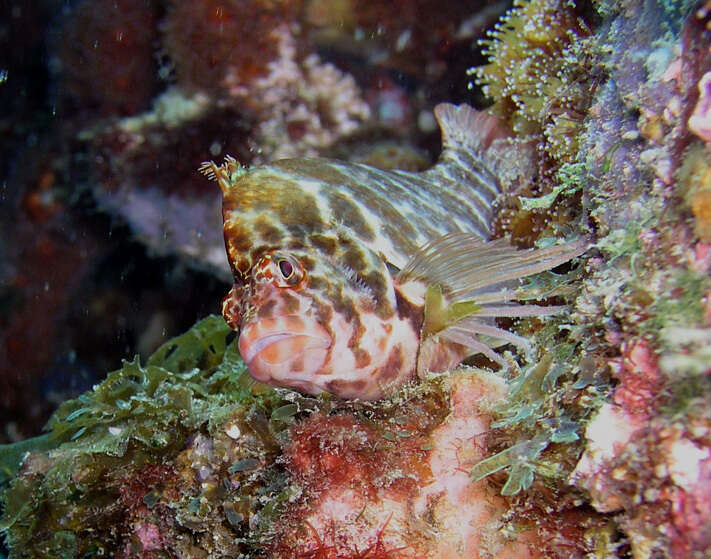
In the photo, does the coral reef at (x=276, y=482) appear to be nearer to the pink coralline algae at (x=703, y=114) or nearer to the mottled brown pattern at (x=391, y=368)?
the mottled brown pattern at (x=391, y=368)

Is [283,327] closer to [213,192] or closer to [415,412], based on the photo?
[415,412]

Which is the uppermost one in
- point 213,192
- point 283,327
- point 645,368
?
point 213,192

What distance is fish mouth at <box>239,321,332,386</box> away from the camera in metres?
2.29

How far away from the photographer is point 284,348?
2.32 m

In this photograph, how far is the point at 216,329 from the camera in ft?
14.1

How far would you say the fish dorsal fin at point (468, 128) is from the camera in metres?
4.18

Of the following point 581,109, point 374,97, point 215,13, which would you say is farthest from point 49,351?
point 581,109

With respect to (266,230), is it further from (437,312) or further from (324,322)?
(437,312)

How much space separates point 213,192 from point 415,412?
423 centimetres

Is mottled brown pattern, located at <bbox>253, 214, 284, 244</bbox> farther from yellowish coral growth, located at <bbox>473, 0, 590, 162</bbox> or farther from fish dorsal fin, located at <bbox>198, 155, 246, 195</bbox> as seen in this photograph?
yellowish coral growth, located at <bbox>473, 0, 590, 162</bbox>

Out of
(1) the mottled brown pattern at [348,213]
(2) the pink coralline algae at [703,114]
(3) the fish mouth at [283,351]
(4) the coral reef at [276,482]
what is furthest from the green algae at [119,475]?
(2) the pink coralline algae at [703,114]

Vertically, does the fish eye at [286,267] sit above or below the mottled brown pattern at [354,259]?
below

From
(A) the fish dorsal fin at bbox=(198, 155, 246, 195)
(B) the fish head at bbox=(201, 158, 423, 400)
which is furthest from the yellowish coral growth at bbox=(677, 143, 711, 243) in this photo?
(A) the fish dorsal fin at bbox=(198, 155, 246, 195)

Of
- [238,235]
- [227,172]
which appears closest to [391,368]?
[238,235]
